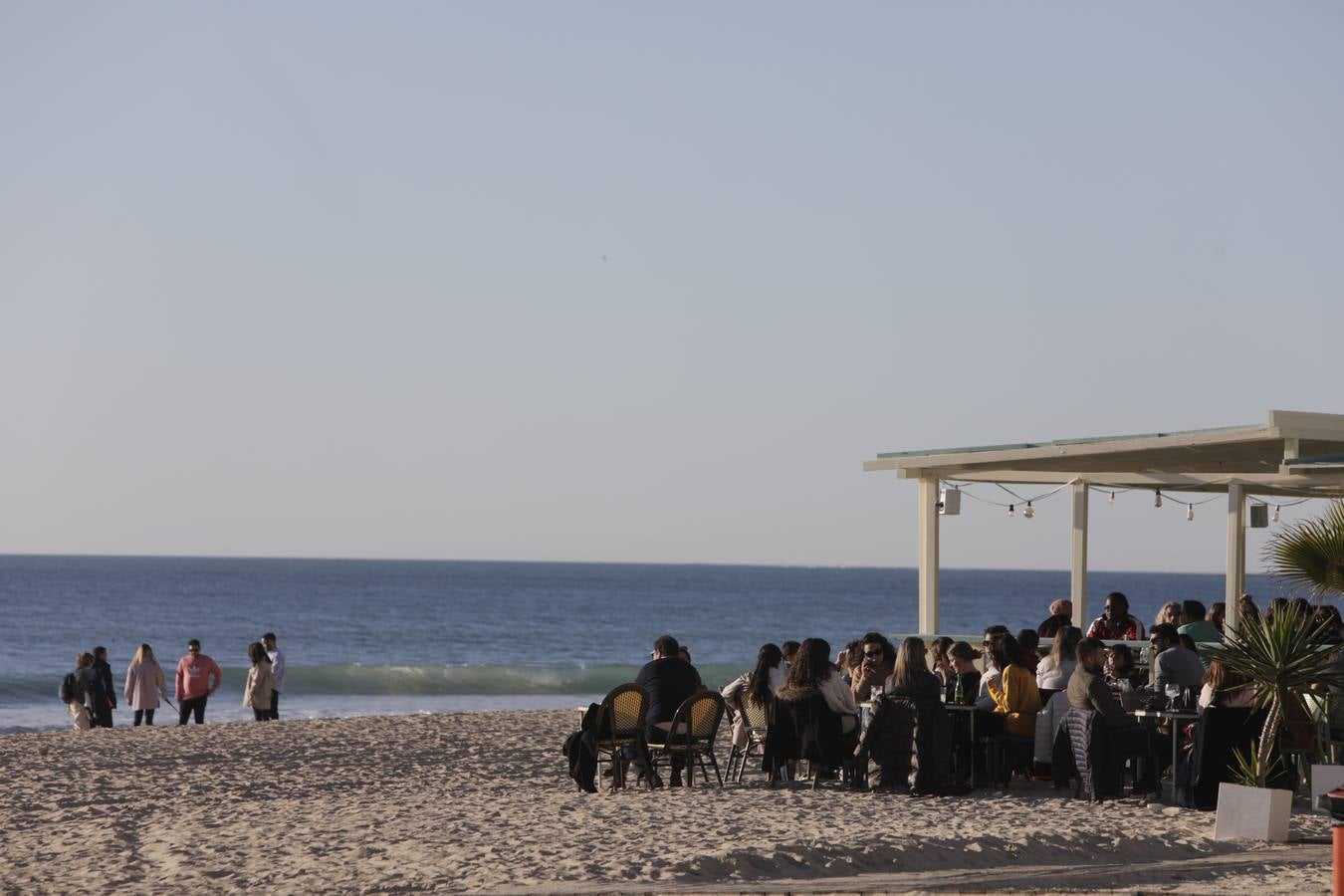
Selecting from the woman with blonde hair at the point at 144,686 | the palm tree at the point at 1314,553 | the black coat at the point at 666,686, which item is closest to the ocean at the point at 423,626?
the woman with blonde hair at the point at 144,686

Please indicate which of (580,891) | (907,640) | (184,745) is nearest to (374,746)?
(184,745)

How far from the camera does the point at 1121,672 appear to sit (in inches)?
402

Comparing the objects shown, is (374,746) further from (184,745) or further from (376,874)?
(376,874)

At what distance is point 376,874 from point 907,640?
3.74m

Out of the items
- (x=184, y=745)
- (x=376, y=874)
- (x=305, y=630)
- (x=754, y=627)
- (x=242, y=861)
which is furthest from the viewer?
(x=754, y=627)

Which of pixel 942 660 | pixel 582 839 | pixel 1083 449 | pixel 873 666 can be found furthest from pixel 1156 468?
pixel 582 839

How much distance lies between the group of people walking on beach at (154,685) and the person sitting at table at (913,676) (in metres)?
8.69

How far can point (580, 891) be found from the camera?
20.4 ft

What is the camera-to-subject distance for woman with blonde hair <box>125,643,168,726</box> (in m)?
16.8

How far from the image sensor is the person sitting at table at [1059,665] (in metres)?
9.56

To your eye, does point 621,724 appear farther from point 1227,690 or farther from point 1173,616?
point 1173,616

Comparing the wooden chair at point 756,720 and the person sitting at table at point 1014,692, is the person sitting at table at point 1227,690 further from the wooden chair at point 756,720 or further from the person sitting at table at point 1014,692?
the wooden chair at point 756,720

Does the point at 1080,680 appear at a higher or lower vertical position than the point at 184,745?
higher

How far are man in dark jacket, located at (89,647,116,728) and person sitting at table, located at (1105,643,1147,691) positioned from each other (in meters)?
10.4
